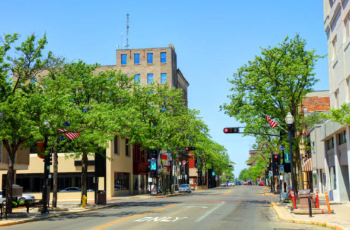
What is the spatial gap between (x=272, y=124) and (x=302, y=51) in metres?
6.32

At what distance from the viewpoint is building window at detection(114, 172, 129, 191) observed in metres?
54.0

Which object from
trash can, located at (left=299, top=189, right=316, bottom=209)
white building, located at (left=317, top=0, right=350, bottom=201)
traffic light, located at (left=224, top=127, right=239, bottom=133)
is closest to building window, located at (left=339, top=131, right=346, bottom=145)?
white building, located at (left=317, top=0, right=350, bottom=201)

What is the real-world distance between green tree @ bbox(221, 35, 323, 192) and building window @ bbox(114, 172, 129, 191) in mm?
26784

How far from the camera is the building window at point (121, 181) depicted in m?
54.0

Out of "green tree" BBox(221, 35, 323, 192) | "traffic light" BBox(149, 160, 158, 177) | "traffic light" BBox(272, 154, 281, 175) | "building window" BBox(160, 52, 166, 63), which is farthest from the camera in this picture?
"building window" BBox(160, 52, 166, 63)

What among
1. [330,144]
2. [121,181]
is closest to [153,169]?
[121,181]

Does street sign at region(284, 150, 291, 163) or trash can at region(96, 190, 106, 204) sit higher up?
street sign at region(284, 150, 291, 163)

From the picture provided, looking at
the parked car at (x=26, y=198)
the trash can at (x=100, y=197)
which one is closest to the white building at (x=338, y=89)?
the trash can at (x=100, y=197)

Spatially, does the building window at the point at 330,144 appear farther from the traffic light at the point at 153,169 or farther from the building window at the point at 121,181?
the building window at the point at 121,181

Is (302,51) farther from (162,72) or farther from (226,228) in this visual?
(162,72)

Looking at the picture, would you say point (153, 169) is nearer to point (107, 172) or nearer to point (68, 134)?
point (107, 172)

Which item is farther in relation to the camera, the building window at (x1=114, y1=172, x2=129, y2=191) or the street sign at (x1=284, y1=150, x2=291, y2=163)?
the building window at (x1=114, y1=172, x2=129, y2=191)

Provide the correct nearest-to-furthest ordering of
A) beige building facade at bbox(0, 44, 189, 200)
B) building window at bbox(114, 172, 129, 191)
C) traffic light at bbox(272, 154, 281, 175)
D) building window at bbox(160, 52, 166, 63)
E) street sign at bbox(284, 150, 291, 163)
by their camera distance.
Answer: street sign at bbox(284, 150, 291, 163) → traffic light at bbox(272, 154, 281, 175) → beige building facade at bbox(0, 44, 189, 200) → building window at bbox(114, 172, 129, 191) → building window at bbox(160, 52, 166, 63)

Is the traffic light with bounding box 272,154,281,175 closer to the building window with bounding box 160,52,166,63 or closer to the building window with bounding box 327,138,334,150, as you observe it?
the building window with bounding box 327,138,334,150
